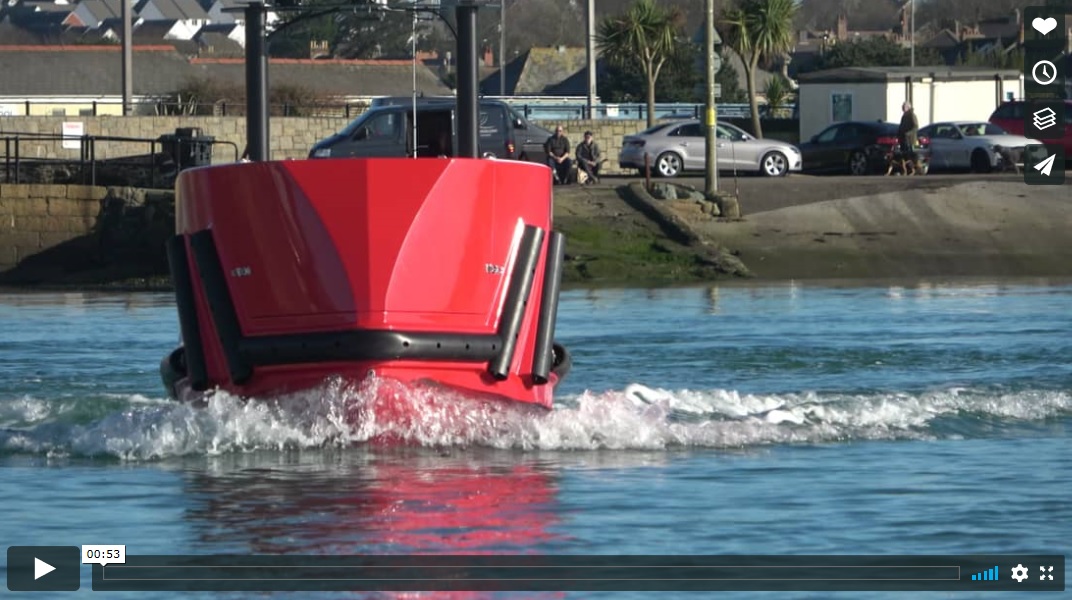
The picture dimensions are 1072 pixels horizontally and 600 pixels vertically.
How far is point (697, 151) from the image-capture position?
134 feet

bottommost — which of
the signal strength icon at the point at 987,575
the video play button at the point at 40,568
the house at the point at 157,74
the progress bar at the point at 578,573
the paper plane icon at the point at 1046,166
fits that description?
the signal strength icon at the point at 987,575

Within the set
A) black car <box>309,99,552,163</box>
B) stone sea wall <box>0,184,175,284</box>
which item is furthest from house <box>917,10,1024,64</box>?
stone sea wall <box>0,184,175,284</box>

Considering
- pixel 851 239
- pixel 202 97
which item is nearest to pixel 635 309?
pixel 851 239

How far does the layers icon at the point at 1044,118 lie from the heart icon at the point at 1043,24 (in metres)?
16.0

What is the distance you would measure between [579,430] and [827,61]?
6860 cm

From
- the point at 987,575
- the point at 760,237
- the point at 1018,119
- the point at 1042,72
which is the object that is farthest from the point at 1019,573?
the point at 1018,119

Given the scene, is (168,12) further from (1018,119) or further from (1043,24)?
(1043,24)

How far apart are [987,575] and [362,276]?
14.4ft

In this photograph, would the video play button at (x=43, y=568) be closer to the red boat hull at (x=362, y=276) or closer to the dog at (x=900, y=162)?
the red boat hull at (x=362, y=276)

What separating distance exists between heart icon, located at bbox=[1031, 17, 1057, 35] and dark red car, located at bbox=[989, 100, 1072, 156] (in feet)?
67.5

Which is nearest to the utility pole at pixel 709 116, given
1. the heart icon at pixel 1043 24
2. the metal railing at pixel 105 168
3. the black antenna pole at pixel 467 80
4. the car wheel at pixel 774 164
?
the car wheel at pixel 774 164

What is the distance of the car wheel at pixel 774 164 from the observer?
40.3 m

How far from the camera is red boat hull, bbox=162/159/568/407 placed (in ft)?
39.1

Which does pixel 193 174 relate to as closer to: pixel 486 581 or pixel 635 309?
pixel 486 581
